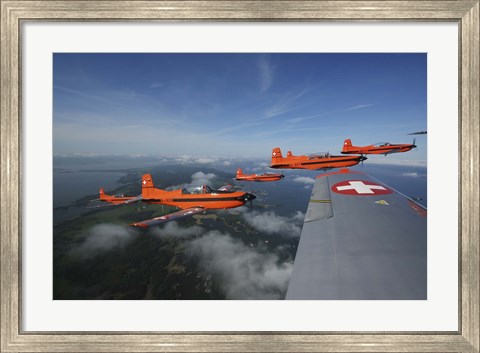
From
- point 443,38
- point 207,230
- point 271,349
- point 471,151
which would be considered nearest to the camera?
point 271,349

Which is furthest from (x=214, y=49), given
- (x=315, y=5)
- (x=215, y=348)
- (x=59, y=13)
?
(x=215, y=348)

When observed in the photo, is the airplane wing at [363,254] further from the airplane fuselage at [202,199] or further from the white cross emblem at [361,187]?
the airplane fuselage at [202,199]

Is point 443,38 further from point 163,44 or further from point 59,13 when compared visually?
point 59,13

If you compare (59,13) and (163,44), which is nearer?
(59,13)

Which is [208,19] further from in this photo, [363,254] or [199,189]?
[199,189]

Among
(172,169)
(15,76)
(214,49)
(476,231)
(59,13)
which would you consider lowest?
(476,231)

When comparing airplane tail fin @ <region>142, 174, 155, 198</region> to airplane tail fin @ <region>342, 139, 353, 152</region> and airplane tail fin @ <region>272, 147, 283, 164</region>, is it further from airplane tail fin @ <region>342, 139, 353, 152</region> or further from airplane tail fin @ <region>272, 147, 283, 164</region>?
airplane tail fin @ <region>342, 139, 353, 152</region>
